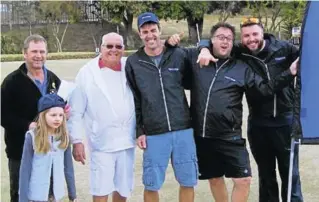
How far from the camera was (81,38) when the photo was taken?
47.8 metres

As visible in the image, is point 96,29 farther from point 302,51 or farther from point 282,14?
point 302,51

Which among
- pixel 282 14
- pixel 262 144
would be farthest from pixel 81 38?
pixel 262 144

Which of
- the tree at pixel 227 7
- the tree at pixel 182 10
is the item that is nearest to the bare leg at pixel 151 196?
the tree at pixel 182 10

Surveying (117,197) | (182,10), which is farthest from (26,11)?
(117,197)

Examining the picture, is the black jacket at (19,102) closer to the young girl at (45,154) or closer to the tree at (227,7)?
the young girl at (45,154)

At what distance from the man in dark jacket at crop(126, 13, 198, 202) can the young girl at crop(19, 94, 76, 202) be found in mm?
711

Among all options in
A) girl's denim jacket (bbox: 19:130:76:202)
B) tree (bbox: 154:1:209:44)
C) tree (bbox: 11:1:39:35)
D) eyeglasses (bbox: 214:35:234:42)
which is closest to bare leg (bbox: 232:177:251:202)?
eyeglasses (bbox: 214:35:234:42)

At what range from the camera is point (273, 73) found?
16.0ft

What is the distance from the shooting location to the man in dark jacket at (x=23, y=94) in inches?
177

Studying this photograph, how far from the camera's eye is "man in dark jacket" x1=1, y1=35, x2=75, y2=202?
14.7ft

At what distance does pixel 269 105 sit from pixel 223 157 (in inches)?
28.0

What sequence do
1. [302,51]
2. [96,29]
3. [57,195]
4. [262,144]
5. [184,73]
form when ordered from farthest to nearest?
[96,29]
[262,144]
[184,73]
[57,195]
[302,51]

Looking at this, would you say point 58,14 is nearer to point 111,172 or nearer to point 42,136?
point 111,172

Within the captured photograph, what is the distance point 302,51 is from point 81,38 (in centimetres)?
4473
